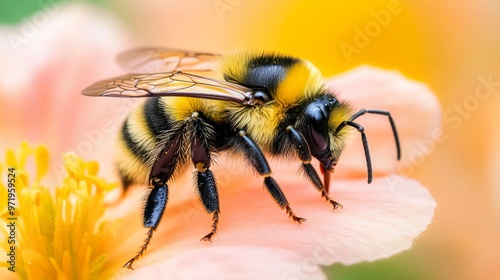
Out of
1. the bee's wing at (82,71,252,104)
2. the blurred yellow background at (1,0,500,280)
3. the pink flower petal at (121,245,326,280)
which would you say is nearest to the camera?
the pink flower petal at (121,245,326,280)

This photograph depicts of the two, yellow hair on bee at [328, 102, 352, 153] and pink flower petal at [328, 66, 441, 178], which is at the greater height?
yellow hair on bee at [328, 102, 352, 153]

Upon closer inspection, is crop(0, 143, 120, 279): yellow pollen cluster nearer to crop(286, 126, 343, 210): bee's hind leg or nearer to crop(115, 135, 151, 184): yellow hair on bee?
crop(115, 135, 151, 184): yellow hair on bee

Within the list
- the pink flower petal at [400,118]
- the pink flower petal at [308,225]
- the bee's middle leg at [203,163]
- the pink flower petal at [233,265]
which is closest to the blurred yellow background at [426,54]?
the pink flower petal at [400,118]

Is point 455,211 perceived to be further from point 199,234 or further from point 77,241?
point 77,241

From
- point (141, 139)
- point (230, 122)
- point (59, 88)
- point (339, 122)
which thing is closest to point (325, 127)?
point (339, 122)

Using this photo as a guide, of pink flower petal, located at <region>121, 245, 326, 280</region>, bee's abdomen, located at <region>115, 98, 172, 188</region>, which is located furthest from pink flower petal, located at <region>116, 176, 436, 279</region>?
bee's abdomen, located at <region>115, 98, 172, 188</region>

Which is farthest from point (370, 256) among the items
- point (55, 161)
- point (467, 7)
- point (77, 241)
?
point (467, 7)

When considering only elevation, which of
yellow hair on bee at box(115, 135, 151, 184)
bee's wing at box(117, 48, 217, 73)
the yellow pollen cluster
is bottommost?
the yellow pollen cluster

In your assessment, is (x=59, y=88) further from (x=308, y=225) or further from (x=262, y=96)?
(x=308, y=225)
